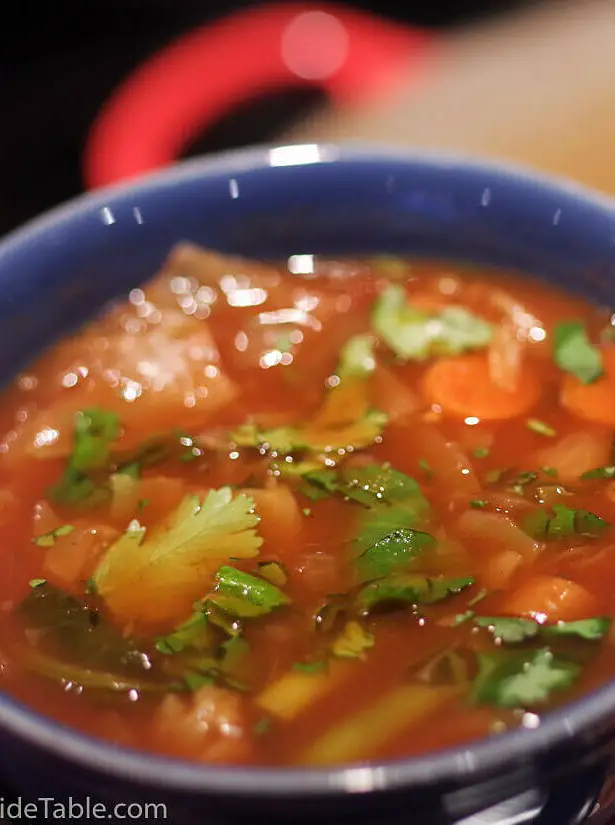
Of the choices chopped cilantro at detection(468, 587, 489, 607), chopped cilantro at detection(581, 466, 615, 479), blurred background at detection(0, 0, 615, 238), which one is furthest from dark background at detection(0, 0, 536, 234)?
chopped cilantro at detection(468, 587, 489, 607)

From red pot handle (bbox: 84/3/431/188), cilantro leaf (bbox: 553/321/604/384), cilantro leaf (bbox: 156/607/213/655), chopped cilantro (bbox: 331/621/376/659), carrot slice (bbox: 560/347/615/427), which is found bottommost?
chopped cilantro (bbox: 331/621/376/659)

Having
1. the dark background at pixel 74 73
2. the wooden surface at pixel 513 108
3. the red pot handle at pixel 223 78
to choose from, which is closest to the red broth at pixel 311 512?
the red pot handle at pixel 223 78

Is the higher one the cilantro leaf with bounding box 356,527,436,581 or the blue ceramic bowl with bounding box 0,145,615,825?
the blue ceramic bowl with bounding box 0,145,615,825

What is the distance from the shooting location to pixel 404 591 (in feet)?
3.88

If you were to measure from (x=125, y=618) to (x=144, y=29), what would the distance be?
95.4 inches

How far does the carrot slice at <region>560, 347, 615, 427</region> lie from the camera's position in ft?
4.84

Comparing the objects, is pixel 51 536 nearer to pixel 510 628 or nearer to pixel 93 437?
pixel 93 437

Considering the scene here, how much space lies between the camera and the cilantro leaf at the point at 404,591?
1184 millimetres

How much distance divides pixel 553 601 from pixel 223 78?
1.55m

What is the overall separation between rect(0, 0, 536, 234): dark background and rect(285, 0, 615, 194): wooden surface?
288 mm

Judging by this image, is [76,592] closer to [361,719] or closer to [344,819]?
[361,719]

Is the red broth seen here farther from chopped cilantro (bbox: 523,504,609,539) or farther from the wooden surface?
the wooden surface

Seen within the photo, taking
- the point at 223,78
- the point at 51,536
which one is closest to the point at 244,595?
the point at 51,536

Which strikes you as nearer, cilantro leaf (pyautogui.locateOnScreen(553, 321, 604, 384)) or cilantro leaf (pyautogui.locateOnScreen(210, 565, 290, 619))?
cilantro leaf (pyautogui.locateOnScreen(210, 565, 290, 619))
